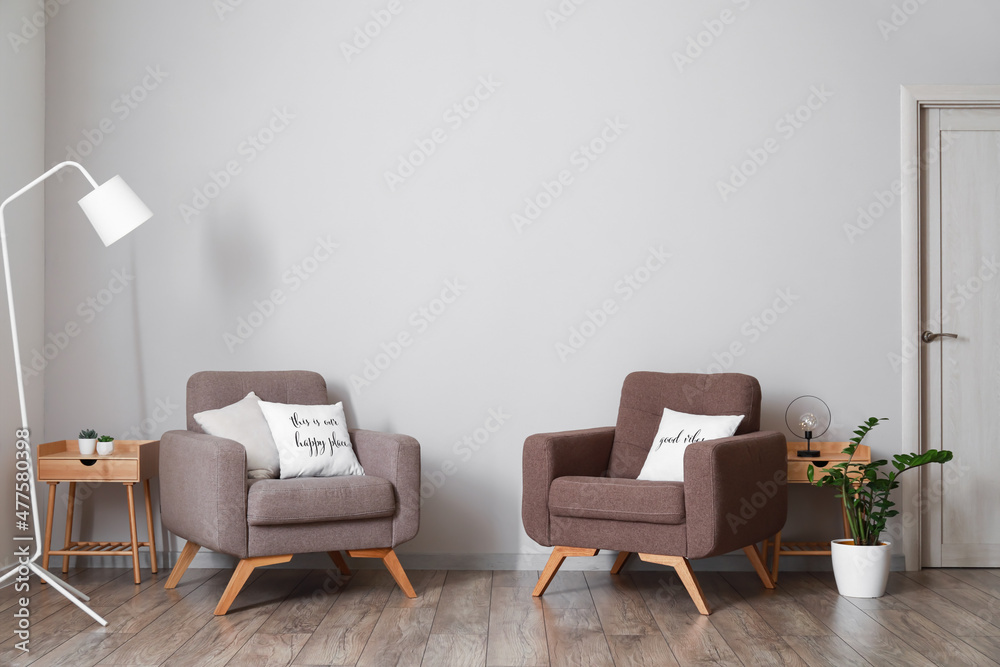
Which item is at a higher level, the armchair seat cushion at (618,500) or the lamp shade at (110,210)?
the lamp shade at (110,210)

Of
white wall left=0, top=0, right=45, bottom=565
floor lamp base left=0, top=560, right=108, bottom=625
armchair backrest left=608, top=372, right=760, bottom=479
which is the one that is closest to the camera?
floor lamp base left=0, top=560, right=108, bottom=625

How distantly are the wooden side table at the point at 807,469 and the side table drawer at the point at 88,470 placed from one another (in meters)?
2.58

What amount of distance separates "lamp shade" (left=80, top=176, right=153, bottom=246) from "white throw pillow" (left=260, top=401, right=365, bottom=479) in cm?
A: 87

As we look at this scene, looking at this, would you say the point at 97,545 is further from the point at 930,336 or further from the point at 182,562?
the point at 930,336

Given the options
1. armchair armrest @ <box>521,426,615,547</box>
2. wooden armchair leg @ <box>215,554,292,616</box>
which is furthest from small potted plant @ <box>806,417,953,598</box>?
wooden armchair leg @ <box>215,554,292,616</box>

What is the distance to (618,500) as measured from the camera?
2.83 meters

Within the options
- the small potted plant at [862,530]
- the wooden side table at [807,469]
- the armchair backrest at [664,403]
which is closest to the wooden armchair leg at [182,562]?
the armchair backrest at [664,403]

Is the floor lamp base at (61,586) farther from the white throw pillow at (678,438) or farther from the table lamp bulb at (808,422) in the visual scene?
the table lamp bulb at (808,422)

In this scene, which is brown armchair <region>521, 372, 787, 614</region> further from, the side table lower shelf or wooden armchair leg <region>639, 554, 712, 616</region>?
the side table lower shelf

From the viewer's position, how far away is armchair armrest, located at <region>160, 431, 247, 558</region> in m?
2.75

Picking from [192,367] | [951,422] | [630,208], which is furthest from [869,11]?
[192,367]

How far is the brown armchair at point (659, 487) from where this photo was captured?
2.75 m

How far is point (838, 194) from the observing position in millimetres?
3592

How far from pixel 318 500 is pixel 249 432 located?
1.64 ft
